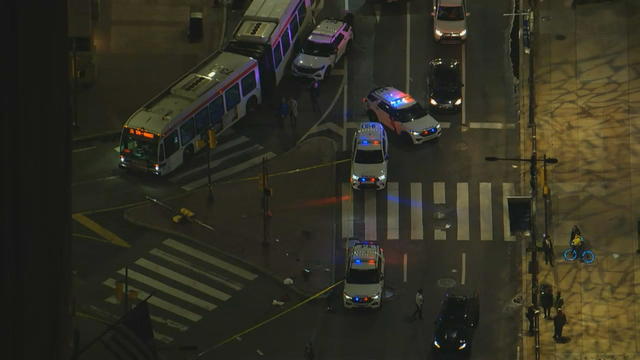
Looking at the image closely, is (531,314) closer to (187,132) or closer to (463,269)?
(463,269)

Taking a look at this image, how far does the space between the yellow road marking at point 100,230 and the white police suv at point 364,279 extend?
11032 mm

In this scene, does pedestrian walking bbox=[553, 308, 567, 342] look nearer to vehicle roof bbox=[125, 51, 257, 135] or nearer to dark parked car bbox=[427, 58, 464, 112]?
dark parked car bbox=[427, 58, 464, 112]

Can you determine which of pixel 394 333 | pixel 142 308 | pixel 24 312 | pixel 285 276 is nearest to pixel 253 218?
pixel 285 276

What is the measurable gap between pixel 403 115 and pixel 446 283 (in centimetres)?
1120

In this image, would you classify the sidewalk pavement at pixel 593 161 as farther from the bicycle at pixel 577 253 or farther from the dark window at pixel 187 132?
the dark window at pixel 187 132

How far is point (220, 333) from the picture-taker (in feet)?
265

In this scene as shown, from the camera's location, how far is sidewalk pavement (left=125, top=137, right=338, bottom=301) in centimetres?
8500

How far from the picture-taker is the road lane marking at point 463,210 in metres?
86.7

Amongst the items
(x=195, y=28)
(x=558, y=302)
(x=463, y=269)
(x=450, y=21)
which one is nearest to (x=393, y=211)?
(x=463, y=269)

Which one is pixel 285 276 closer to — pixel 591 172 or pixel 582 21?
pixel 591 172

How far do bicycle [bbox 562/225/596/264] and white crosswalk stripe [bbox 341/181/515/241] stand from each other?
10.1 feet

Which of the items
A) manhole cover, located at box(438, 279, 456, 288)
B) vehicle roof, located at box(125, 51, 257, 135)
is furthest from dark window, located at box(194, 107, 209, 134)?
manhole cover, located at box(438, 279, 456, 288)

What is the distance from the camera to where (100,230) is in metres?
86.9

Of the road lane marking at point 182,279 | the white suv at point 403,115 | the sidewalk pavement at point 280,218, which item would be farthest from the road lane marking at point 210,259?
the white suv at point 403,115
